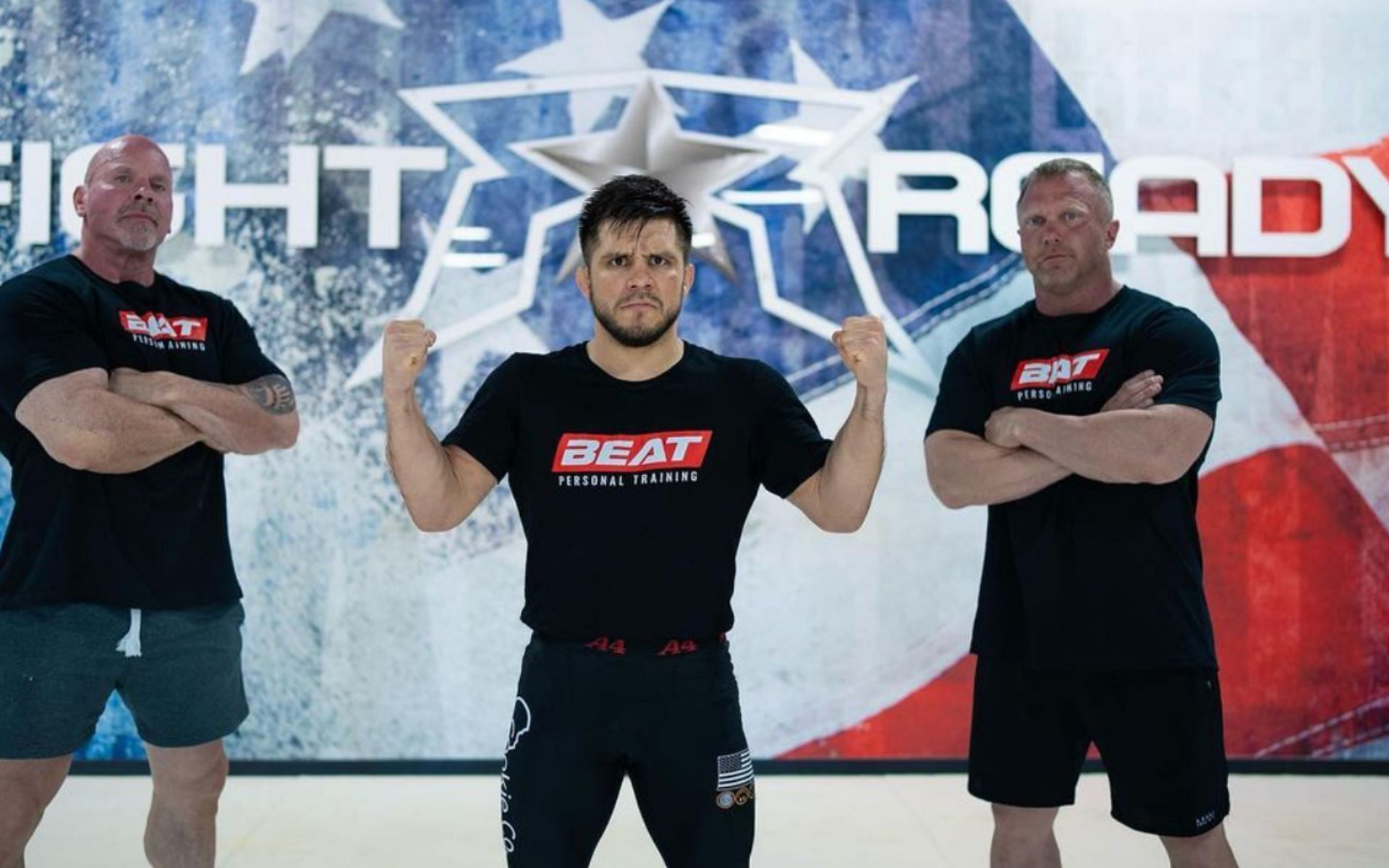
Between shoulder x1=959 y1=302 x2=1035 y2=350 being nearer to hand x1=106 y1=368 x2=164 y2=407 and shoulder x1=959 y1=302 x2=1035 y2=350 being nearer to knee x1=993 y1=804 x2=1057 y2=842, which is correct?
knee x1=993 y1=804 x2=1057 y2=842

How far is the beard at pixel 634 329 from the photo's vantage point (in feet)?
7.09

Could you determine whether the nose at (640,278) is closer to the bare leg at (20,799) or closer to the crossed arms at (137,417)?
the crossed arms at (137,417)

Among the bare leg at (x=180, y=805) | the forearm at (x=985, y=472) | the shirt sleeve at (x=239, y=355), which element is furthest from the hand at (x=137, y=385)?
the forearm at (x=985, y=472)

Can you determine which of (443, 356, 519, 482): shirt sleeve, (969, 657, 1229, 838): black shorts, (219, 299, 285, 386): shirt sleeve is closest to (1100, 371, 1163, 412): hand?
(969, 657, 1229, 838): black shorts

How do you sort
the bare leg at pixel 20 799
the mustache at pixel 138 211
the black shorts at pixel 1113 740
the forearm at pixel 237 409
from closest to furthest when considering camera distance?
the black shorts at pixel 1113 740
the bare leg at pixel 20 799
the forearm at pixel 237 409
the mustache at pixel 138 211

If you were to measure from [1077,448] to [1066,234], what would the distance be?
0.49 metres

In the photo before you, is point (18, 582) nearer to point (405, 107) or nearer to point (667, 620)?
point (667, 620)

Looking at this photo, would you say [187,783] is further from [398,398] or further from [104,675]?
[398,398]

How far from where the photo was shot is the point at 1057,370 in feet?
8.75

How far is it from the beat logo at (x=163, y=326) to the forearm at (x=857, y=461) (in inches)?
59.1

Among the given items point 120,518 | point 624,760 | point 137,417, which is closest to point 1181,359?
point 624,760

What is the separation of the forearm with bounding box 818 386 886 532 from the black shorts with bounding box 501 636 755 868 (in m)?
0.36

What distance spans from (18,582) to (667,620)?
4.57 feet

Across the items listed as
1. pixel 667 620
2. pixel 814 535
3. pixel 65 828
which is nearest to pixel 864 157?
pixel 814 535
